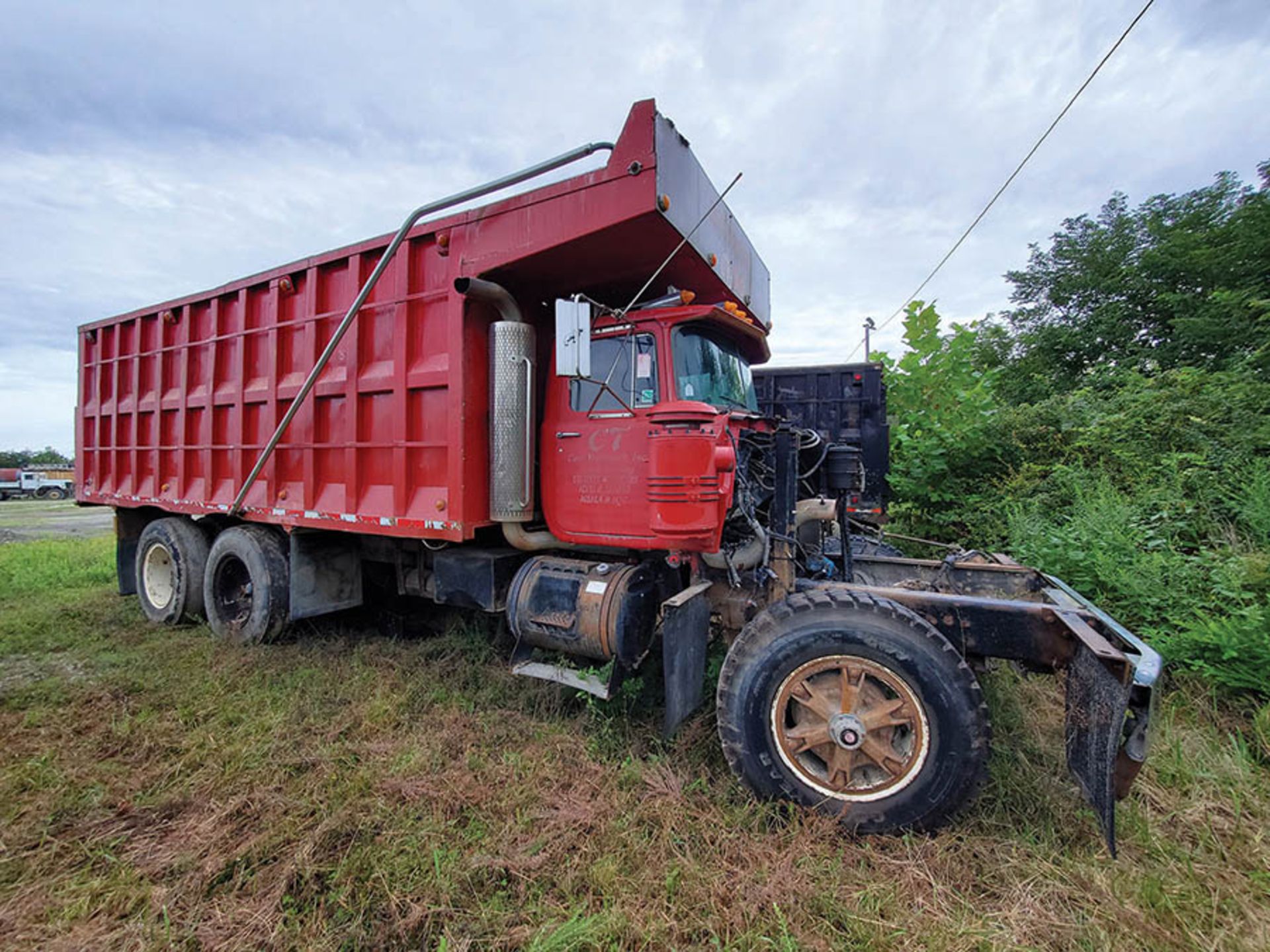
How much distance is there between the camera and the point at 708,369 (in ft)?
11.9

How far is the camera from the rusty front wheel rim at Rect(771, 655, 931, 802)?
2.49 meters

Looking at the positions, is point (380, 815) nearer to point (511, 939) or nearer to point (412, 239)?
point (511, 939)

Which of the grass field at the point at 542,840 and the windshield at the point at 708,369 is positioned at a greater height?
the windshield at the point at 708,369

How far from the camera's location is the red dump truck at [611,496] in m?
2.52

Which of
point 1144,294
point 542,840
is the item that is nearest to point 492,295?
point 542,840

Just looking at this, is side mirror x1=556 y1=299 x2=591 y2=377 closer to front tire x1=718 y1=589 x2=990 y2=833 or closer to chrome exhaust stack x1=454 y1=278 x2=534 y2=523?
chrome exhaust stack x1=454 y1=278 x2=534 y2=523

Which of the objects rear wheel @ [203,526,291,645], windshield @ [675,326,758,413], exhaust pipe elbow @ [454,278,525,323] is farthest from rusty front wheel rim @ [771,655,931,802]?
rear wheel @ [203,526,291,645]

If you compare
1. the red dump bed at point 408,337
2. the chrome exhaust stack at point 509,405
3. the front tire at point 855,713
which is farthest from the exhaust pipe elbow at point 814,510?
the chrome exhaust stack at point 509,405

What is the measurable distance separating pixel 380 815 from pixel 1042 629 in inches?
122

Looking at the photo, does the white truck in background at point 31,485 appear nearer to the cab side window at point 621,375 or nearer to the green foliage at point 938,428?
the cab side window at point 621,375

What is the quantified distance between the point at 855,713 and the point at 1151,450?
18.1ft

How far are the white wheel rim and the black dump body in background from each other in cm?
699

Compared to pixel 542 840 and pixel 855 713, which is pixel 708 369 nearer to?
pixel 855 713

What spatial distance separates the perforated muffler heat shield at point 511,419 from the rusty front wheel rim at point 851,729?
207 cm
